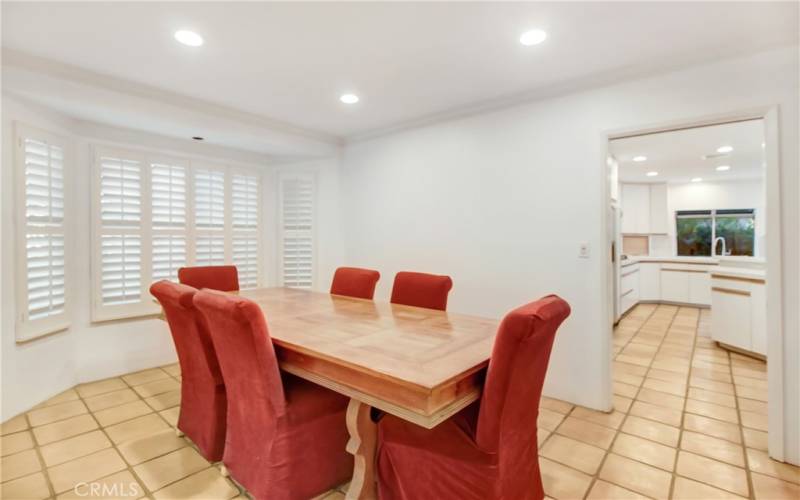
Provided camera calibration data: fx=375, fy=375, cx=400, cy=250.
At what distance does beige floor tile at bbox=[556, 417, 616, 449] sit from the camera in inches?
91.1

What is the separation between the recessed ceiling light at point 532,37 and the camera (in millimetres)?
2125

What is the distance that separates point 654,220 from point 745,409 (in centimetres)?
525

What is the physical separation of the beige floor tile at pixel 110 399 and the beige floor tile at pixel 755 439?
167 inches

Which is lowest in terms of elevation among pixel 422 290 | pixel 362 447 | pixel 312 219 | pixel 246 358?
pixel 362 447

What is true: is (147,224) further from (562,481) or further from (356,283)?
(562,481)

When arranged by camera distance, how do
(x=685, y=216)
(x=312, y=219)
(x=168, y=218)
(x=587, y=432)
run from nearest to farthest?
(x=587, y=432) < (x=168, y=218) < (x=312, y=219) < (x=685, y=216)

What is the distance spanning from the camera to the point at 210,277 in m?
3.26

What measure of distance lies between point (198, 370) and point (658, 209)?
7.94 metres

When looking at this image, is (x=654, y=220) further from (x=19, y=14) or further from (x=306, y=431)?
(x=19, y=14)

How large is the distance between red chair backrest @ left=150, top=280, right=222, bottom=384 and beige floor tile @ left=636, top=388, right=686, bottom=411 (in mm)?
3065

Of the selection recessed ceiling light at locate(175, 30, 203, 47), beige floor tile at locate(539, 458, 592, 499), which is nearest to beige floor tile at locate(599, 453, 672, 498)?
beige floor tile at locate(539, 458, 592, 499)

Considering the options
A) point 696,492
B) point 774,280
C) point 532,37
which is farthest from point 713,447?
point 532,37

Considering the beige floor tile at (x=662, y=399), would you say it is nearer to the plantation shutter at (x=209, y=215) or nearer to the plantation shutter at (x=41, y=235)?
the plantation shutter at (x=209, y=215)

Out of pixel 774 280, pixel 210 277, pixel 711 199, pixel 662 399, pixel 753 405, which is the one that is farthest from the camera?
pixel 711 199
